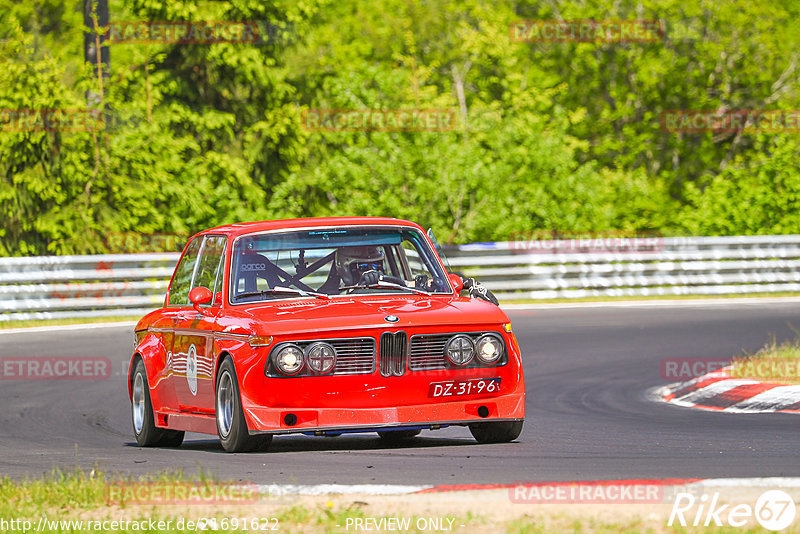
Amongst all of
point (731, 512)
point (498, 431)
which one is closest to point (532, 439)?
point (498, 431)

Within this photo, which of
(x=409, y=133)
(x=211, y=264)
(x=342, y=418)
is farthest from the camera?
(x=409, y=133)

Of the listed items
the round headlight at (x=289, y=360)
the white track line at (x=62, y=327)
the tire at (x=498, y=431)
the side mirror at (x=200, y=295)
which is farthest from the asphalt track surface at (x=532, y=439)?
the white track line at (x=62, y=327)

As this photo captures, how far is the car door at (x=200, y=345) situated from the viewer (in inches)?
398

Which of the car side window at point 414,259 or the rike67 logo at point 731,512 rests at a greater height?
the car side window at point 414,259

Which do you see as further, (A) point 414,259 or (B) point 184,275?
(B) point 184,275

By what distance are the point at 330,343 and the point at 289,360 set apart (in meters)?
0.27

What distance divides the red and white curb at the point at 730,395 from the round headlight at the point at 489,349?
12.5 feet

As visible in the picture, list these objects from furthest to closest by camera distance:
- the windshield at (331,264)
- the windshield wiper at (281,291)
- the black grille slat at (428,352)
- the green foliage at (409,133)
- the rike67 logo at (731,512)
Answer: the green foliage at (409,133) → the windshield at (331,264) → the windshield wiper at (281,291) → the black grille slat at (428,352) → the rike67 logo at (731,512)

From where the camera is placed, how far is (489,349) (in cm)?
962

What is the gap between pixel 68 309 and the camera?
25.0m

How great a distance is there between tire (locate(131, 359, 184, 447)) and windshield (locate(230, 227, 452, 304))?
1.53 metres

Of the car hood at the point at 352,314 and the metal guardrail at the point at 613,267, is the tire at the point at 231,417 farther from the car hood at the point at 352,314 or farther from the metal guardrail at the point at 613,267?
the metal guardrail at the point at 613,267

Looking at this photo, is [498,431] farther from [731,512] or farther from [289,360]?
[731,512]

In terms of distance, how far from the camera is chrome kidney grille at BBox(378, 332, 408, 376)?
9.35 m
